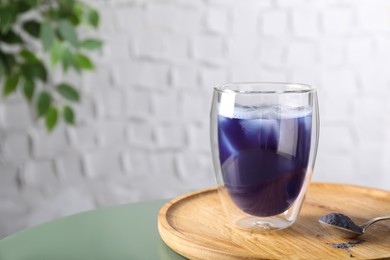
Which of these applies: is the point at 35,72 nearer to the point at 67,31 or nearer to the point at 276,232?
the point at 67,31

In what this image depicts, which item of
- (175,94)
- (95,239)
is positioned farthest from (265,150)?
(175,94)

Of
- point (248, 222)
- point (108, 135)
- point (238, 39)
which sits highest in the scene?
point (238, 39)

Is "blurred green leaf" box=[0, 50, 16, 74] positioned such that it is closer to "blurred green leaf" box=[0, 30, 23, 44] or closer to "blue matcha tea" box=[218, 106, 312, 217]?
"blurred green leaf" box=[0, 30, 23, 44]

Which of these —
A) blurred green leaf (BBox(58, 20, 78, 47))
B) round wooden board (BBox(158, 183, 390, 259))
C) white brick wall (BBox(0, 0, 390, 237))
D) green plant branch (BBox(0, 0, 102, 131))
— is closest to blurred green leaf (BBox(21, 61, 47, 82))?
green plant branch (BBox(0, 0, 102, 131))

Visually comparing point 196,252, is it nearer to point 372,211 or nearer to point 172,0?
point 372,211

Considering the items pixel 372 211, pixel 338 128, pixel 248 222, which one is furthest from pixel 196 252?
pixel 338 128
